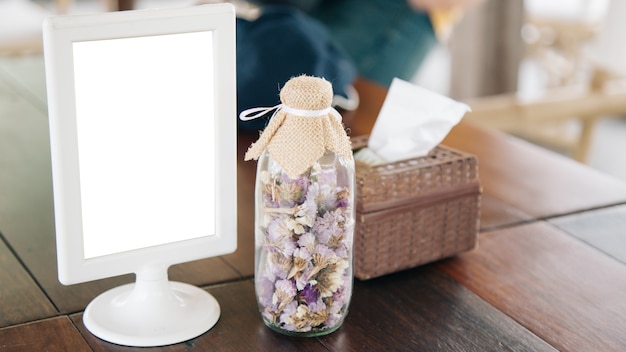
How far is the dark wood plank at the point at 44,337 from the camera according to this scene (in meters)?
0.94

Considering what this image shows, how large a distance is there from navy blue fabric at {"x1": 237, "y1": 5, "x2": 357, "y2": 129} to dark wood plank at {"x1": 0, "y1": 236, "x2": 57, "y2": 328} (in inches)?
25.3

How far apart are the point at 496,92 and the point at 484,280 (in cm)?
250

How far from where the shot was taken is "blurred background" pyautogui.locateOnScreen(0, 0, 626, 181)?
8.23 feet

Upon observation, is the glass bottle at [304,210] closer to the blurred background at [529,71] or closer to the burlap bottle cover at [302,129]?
the burlap bottle cover at [302,129]

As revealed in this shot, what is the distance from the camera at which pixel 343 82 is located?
177 centimetres

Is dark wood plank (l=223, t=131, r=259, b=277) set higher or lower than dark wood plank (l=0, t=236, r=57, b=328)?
higher

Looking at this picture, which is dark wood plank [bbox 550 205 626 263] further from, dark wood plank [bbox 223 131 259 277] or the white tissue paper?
dark wood plank [bbox 223 131 259 277]

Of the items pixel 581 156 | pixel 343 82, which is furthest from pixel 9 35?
pixel 581 156

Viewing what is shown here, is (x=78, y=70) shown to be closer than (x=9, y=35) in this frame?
Yes

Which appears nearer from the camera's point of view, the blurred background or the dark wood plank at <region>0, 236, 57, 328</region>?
the dark wood plank at <region>0, 236, 57, 328</region>

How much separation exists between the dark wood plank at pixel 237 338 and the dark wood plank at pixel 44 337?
12 mm

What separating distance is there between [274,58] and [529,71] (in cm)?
347

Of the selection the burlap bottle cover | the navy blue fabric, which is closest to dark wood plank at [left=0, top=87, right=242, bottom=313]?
the burlap bottle cover

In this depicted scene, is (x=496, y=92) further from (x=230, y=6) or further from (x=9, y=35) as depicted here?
(x=230, y=6)
